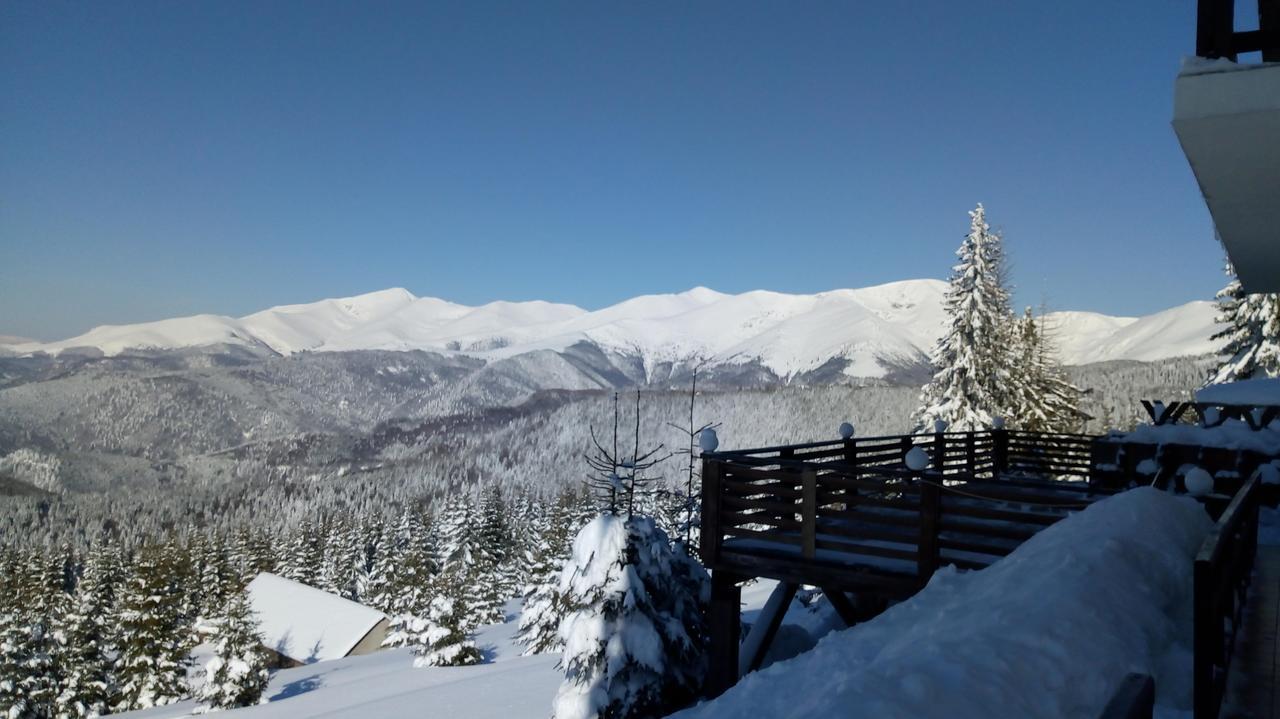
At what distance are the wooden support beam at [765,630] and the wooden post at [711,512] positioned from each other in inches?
48.8

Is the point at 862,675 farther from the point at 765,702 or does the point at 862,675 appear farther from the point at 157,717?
the point at 157,717

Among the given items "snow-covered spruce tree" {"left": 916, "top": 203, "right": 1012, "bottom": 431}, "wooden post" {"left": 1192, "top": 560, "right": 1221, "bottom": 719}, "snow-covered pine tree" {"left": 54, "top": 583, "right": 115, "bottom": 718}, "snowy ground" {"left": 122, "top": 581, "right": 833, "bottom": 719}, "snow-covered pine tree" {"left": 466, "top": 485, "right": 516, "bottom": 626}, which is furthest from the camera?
"snow-covered pine tree" {"left": 466, "top": 485, "right": 516, "bottom": 626}

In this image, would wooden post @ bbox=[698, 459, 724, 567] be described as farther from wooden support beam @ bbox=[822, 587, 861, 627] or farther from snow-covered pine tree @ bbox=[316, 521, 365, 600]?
snow-covered pine tree @ bbox=[316, 521, 365, 600]

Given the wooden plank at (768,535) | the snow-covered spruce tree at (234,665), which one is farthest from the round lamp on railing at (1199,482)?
the snow-covered spruce tree at (234,665)

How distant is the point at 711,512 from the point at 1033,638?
17.4 feet

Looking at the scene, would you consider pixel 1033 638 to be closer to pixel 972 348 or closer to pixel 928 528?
pixel 928 528

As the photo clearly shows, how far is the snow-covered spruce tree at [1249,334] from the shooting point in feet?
73.3

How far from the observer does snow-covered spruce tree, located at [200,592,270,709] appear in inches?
1185

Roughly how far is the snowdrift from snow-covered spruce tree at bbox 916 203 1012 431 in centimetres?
2072

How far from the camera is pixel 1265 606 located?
5570mm

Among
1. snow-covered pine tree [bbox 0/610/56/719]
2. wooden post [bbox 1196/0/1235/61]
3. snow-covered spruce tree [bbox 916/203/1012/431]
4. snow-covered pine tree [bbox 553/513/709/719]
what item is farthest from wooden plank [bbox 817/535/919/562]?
snow-covered pine tree [bbox 0/610/56/719]

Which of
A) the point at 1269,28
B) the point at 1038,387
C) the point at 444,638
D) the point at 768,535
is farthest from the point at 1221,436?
the point at 444,638

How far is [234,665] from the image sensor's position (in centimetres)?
3039

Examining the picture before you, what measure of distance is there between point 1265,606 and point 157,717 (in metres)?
34.6
